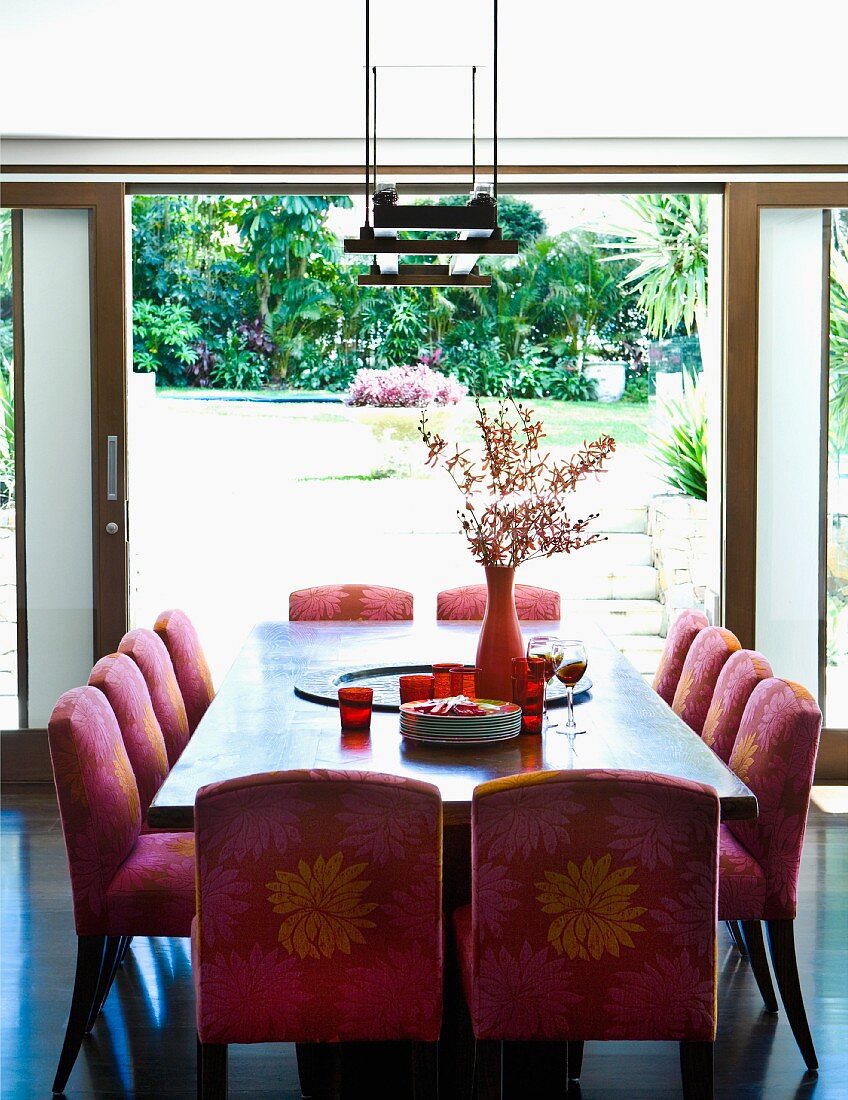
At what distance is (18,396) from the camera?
5117 mm

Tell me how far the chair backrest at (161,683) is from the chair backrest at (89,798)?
0.54 metres

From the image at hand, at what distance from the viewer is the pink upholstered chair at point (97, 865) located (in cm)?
249

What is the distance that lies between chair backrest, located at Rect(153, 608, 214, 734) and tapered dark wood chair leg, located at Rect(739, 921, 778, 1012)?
1.68 m

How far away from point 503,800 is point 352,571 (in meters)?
7.09

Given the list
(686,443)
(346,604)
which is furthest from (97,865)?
(686,443)

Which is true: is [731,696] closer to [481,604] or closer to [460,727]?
[460,727]

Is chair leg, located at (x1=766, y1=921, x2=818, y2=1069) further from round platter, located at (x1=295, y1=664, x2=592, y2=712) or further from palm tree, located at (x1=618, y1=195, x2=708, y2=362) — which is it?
palm tree, located at (x1=618, y1=195, x2=708, y2=362)

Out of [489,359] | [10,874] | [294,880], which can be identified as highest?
[489,359]

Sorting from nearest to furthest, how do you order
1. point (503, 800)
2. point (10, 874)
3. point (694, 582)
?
point (503, 800)
point (10, 874)
point (694, 582)
